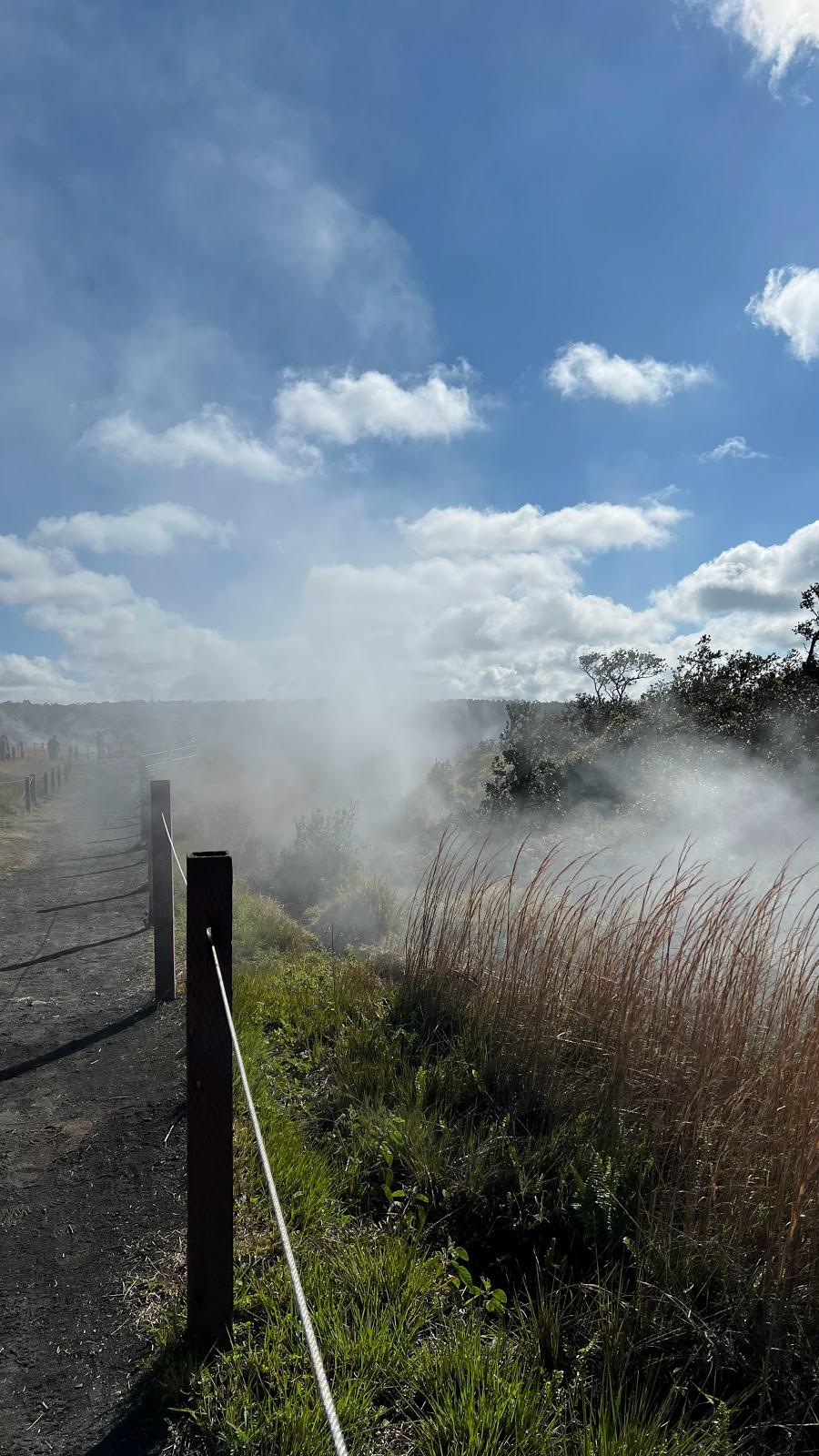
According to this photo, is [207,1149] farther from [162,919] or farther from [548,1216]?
[162,919]

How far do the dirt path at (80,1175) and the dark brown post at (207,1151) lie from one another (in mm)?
298

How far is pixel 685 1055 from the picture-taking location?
12.9 feet

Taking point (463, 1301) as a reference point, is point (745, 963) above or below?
above

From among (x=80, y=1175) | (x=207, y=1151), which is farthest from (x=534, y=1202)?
(x=80, y=1175)

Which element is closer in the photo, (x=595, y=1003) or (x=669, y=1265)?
(x=669, y=1265)

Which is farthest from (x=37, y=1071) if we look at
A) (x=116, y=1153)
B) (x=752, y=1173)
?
(x=752, y=1173)

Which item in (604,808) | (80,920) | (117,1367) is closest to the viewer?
(117,1367)

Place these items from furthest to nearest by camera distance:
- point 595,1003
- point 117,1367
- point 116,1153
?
point 595,1003 → point 116,1153 → point 117,1367

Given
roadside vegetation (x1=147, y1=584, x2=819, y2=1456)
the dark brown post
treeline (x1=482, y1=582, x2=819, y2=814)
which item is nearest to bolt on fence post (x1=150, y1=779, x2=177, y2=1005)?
roadside vegetation (x1=147, y1=584, x2=819, y2=1456)

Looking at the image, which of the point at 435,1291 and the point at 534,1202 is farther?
the point at 534,1202

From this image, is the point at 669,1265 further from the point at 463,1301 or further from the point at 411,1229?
the point at 411,1229

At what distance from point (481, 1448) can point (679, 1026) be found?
7.03 feet

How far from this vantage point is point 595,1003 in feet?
14.9

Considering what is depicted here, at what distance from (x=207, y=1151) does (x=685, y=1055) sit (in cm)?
242
